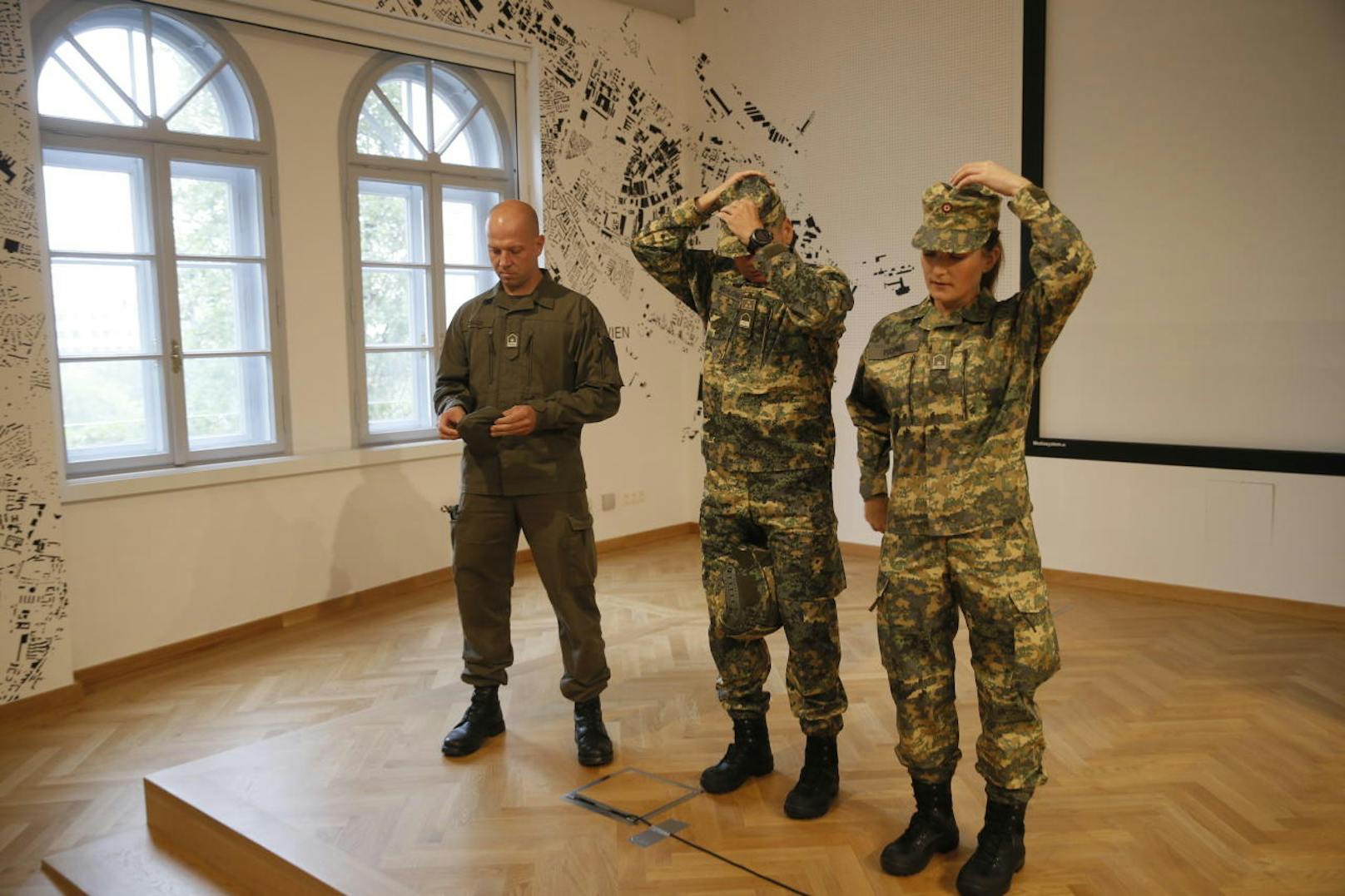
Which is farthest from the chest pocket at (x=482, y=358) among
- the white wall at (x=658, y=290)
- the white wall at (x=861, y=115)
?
the white wall at (x=861, y=115)

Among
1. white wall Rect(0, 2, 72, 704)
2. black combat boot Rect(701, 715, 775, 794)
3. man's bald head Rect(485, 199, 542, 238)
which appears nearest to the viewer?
black combat boot Rect(701, 715, 775, 794)

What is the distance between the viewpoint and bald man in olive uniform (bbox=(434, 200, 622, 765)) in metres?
3.43

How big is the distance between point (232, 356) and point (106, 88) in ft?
4.06

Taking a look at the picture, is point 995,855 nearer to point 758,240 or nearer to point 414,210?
point 758,240

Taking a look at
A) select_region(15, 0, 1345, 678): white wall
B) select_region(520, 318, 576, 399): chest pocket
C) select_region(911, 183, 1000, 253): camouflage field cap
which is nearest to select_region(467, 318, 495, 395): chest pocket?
select_region(520, 318, 576, 399): chest pocket

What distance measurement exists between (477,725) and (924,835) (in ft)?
5.02

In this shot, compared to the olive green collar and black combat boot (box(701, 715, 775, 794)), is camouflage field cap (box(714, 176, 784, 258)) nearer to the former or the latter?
the olive green collar

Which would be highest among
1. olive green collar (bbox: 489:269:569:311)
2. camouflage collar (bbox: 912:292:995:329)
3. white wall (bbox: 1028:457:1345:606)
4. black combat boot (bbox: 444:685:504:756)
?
olive green collar (bbox: 489:269:569:311)

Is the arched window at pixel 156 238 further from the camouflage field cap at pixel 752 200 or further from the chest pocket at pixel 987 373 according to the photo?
the chest pocket at pixel 987 373

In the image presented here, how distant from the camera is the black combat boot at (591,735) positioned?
3.39 m

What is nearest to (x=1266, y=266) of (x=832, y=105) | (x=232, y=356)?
(x=832, y=105)

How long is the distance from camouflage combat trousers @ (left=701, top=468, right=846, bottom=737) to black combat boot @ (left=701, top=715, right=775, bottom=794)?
20 centimetres

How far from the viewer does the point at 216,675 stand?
460 centimetres

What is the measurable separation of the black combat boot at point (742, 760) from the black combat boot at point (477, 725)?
79 centimetres
